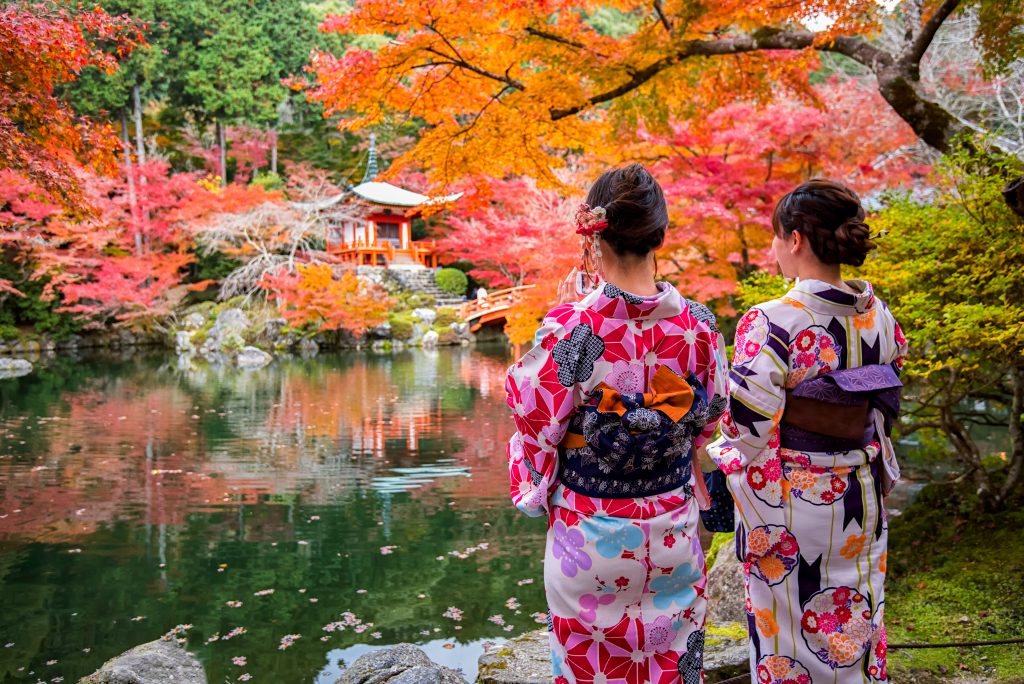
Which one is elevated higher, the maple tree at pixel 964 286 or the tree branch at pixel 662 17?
the tree branch at pixel 662 17

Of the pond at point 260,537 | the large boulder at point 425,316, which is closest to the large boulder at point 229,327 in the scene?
the large boulder at point 425,316

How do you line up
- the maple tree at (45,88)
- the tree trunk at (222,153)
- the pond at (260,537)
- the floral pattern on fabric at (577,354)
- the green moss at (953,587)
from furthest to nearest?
the tree trunk at (222,153), the maple tree at (45,88), the pond at (260,537), the green moss at (953,587), the floral pattern on fabric at (577,354)

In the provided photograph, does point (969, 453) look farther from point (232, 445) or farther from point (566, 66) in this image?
point (232, 445)

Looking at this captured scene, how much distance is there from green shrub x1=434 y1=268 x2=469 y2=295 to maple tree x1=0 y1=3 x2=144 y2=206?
694 inches

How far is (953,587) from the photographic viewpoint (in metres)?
2.93

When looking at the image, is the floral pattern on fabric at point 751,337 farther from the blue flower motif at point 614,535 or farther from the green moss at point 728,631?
the green moss at point 728,631

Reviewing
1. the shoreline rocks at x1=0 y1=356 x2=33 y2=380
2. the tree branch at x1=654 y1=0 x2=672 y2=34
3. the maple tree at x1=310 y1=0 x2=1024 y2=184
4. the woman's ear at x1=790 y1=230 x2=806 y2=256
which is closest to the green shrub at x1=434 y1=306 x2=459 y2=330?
the shoreline rocks at x1=0 y1=356 x2=33 y2=380

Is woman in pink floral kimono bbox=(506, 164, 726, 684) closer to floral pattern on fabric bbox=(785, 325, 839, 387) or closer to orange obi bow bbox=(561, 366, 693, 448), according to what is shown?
orange obi bow bbox=(561, 366, 693, 448)

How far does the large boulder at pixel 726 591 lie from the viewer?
325cm

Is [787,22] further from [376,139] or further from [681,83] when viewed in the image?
[376,139]

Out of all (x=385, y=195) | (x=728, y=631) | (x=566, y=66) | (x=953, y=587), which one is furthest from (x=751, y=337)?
(x=385, y=195)

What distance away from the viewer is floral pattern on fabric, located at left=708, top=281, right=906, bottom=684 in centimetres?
158

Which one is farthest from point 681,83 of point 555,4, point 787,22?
point 555,4

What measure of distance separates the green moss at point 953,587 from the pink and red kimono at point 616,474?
1326 millimetres
